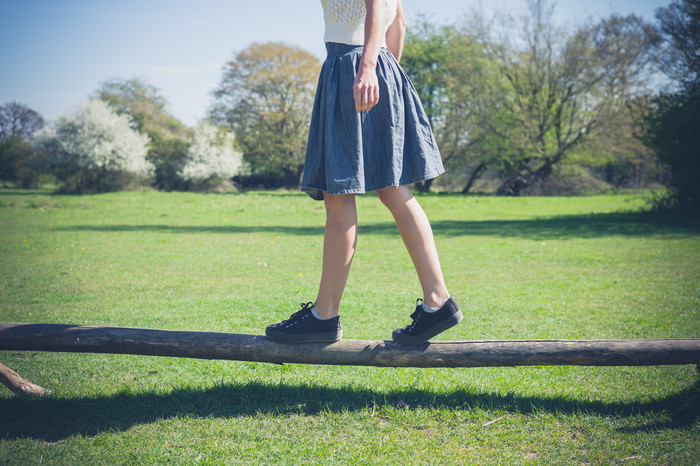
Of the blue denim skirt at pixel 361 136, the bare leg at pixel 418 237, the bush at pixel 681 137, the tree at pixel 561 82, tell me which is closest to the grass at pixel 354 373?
the bare leg at pixel 418 237

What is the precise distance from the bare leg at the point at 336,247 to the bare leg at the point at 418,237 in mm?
226

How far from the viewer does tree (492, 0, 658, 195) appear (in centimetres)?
2992

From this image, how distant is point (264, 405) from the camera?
118 inches

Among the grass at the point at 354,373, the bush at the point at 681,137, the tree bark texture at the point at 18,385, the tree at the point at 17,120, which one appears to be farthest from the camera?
the tree at the point at 17,120

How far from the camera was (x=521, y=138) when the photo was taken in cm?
3412

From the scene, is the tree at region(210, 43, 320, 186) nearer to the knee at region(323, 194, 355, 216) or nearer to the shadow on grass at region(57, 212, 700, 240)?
the shadow on grass at region(57, 212, 700, 240)

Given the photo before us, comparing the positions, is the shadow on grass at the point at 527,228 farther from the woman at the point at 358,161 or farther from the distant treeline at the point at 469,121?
the woman at the point at 358,161

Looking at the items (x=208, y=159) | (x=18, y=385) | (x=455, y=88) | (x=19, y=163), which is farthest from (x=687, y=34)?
(x=19, y=163)

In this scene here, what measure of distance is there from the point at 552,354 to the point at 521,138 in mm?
33770

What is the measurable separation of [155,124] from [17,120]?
1127 inches

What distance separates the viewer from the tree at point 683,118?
15562 millimetres

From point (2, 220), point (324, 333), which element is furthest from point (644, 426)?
point (2, 220)

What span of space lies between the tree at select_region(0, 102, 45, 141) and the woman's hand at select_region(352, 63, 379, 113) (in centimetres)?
7014

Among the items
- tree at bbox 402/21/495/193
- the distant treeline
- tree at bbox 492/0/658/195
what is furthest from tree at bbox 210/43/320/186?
tree at bbox 492/0/658/195
